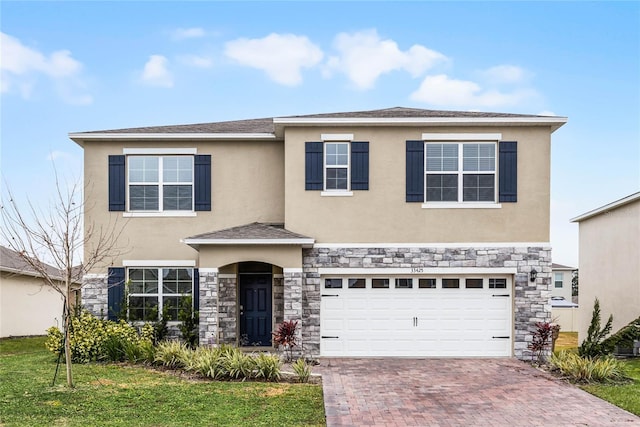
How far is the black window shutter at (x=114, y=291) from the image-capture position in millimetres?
15789

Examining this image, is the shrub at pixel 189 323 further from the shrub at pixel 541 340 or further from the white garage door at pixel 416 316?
the shrub at pixel 541 340

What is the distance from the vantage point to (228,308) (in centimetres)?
1598

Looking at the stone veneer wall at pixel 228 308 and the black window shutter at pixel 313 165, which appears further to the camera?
the stone veneer wall at pixel 228 308

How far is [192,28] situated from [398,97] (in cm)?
784

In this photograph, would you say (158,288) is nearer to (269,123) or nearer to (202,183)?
(202,183)

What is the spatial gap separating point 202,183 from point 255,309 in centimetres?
371

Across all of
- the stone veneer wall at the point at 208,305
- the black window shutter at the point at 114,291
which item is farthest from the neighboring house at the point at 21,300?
the stone veneer wall at the point at 208,305

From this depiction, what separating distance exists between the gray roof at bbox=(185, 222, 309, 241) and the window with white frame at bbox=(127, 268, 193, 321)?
1.71 meters

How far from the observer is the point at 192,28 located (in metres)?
17.7

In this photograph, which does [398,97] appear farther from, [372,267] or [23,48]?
[23,48]

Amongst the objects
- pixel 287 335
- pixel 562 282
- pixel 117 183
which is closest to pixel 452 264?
pixel 287 335

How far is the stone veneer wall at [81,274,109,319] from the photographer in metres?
15.9

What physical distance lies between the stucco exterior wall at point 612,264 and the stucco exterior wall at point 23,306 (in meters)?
18.8

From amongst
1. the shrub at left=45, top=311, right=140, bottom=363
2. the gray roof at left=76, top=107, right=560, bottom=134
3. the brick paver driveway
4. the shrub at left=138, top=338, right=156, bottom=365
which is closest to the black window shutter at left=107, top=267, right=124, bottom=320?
the shrub at left=45, top=311, right=140, bottom=363
